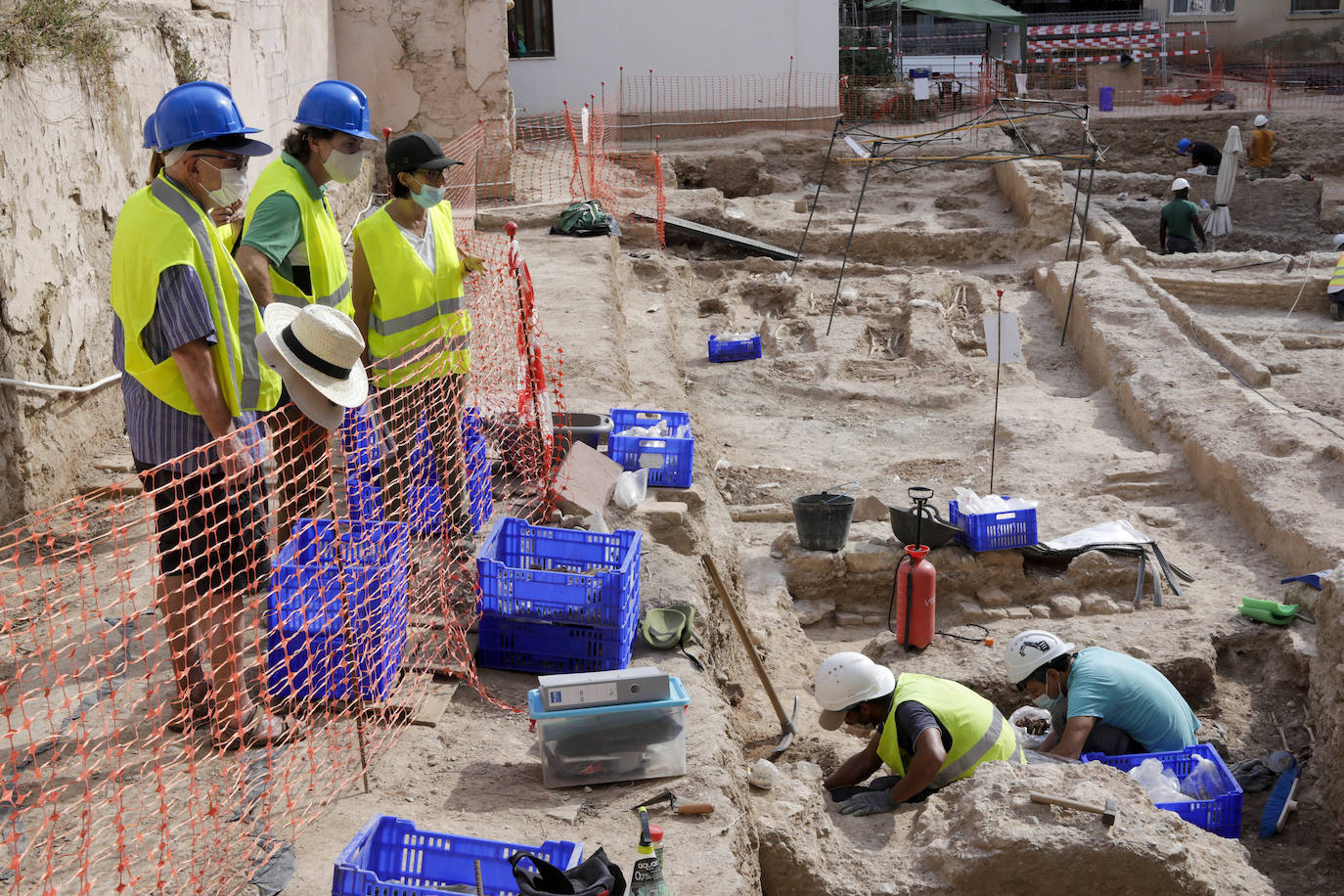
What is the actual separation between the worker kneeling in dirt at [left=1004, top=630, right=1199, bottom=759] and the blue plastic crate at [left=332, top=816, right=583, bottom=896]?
2.99 meters

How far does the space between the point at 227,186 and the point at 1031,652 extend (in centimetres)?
418

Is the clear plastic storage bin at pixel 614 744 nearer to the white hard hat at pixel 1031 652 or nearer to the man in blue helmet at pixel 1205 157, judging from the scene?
the white hard hat at pixel 1031 652

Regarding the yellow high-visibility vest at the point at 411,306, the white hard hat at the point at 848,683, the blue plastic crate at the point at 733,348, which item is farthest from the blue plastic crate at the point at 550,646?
the blue plastic crate at the point at 733,348

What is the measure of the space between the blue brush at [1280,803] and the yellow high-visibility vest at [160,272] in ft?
16.3

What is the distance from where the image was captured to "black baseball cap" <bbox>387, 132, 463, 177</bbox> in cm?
529

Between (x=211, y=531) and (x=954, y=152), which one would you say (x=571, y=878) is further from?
(x=954, y=152)

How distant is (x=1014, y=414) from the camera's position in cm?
1075

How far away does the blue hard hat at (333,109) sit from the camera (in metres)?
4.78

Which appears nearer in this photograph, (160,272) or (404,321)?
(160,272)

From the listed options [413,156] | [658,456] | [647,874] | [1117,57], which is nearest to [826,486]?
[658,456]

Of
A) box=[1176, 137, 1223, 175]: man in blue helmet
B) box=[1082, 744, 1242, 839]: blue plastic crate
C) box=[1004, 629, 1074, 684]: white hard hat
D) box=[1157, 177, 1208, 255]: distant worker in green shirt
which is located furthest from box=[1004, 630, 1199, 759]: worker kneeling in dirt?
box=[1176, 137, 1223, 175]: man in blue helmet

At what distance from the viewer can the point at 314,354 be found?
4.07 metres

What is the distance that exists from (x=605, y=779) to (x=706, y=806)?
1.29 feet

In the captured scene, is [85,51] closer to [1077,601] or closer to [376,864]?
[376,864]
